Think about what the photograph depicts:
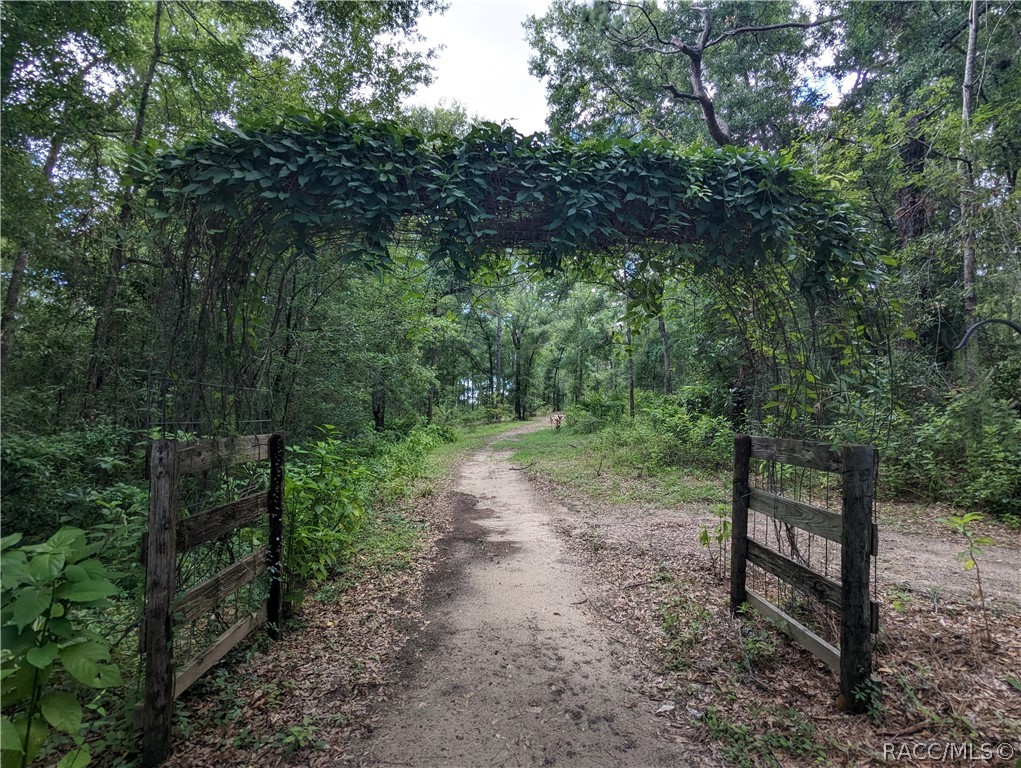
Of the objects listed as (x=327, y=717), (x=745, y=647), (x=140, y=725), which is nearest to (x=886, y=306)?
(x=745, y=647)

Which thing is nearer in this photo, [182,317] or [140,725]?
[140,725]

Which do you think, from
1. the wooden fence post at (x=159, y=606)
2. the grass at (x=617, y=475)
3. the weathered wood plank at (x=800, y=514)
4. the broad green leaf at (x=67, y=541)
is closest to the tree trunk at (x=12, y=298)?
the wooden fence post at (x=159, y=606)

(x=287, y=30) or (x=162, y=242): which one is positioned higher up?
(x=287, y=30)

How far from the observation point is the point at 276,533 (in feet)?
11.8

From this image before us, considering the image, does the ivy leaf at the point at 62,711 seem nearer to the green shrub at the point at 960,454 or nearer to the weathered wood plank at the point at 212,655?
the weathered wood plank at the point at 212,655

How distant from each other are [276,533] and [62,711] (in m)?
2.12

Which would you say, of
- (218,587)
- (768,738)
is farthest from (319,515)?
(768,738)

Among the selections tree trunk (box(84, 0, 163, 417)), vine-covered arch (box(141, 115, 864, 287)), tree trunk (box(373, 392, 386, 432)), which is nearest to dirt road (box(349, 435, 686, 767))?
vine-covered arch (box(141, 115, 864, 287))

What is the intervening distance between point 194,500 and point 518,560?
3542mm

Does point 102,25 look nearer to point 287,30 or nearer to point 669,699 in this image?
point 287,30

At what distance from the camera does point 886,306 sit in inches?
134

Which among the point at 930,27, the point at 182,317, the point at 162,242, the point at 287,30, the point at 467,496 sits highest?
the point at 930,27

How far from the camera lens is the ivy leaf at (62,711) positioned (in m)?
1.47

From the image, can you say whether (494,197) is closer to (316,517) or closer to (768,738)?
(316,517)
